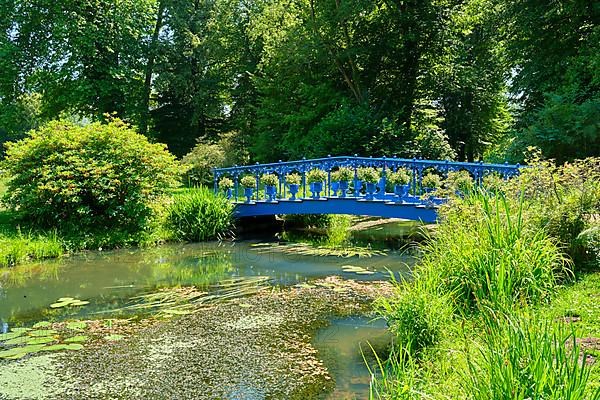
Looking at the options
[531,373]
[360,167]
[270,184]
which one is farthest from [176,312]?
[270,184]

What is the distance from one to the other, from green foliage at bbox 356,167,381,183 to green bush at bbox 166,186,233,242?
369 centimetres

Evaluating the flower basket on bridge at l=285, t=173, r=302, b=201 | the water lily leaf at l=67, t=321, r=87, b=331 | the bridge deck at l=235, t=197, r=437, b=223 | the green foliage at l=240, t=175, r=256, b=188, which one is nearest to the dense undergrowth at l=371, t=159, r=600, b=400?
the bridge deck at l=235, t=197, r=437, b=223

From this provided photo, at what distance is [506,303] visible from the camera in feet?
14.9

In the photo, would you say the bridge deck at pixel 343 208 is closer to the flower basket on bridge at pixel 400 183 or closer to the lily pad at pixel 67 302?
the flower basket on bridge at pixel 400 183

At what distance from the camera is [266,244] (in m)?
12.9

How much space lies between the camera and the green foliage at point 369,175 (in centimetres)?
1158

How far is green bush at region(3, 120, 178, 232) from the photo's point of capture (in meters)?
12.2

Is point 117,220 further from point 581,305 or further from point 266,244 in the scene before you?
point 581,305

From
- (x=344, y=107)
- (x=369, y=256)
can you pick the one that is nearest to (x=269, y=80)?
(x=344, y=107)

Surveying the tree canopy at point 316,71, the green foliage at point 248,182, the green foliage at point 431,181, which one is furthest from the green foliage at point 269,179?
the tree canopy at point 316,71

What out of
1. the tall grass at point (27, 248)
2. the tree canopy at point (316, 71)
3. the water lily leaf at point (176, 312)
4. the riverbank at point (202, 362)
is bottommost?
the riverbank at point (202, 362)

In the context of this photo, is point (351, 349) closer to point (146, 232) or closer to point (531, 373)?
point (531, 373)

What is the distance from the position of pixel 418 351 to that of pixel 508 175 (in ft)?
18.9

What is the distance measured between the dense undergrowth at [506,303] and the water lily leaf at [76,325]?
11.7 ft
